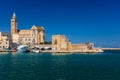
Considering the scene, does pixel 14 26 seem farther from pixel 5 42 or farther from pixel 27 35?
pixel 5 42

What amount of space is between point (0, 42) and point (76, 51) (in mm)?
34146

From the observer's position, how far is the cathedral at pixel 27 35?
125 m

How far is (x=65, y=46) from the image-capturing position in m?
101

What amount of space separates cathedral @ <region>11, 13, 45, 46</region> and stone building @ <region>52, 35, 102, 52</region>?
23.2m

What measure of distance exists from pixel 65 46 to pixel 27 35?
29958 mm

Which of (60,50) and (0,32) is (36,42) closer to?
(0,32)

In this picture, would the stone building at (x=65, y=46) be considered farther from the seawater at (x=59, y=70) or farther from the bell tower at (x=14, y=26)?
the seawater at (x=59, y=70)

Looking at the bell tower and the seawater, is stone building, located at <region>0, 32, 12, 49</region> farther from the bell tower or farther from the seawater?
the seawater

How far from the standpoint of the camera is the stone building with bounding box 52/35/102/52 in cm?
10044

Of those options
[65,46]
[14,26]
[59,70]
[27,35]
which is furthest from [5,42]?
[59,70]

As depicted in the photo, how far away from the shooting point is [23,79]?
25172 millimetres

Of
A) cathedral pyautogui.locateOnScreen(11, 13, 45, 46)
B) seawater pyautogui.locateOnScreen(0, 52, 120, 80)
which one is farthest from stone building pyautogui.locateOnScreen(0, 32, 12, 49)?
seawater pyautogui.locateOnScreen(0, 52, 120, 80)

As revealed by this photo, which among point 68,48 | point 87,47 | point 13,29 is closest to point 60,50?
point 68,48

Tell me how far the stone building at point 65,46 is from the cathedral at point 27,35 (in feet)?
76.1
